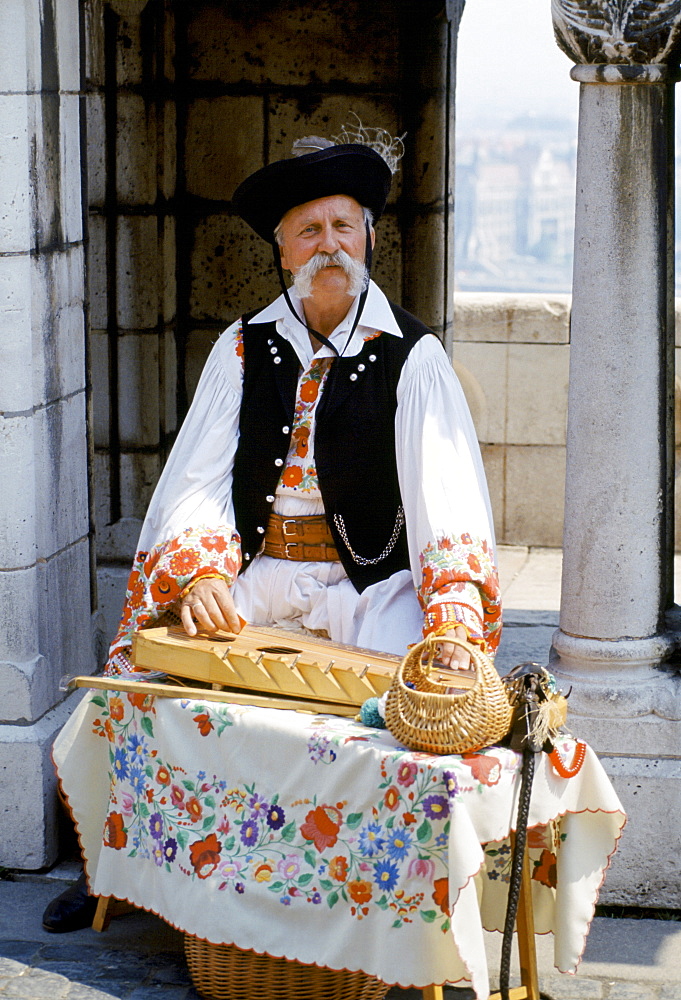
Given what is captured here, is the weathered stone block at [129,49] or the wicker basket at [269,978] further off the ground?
the weathered stone block at [129,49]

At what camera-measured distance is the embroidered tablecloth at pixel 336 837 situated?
285cm

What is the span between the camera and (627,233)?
3.62 meters

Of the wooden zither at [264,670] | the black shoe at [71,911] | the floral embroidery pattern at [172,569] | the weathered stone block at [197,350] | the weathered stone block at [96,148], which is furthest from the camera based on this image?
the weathered stone block at [197,350]

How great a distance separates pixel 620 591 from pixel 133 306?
2.23 metres

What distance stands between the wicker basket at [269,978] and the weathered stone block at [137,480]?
2.21 m


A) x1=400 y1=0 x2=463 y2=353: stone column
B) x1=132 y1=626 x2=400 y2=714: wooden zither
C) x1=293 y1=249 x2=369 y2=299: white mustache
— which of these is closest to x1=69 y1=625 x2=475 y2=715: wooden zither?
x1=132 y1=626 x2=400 y2=714: wooden zither

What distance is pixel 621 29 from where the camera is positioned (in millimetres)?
3521

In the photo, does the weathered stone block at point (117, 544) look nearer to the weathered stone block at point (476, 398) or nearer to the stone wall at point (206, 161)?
the stone wall at point (206, 161)

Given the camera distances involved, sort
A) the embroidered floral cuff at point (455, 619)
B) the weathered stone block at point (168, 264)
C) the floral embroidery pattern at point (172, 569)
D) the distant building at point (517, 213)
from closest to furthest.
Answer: the embroidered floral cuff at point (455, 619) → the floral embroidery pattern at point (172, 569) → the weathered stone block at point (168, 264) → the distant building at point (517, 213)

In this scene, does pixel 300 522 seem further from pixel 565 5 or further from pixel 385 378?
pixel 565 5

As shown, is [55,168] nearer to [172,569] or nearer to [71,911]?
[172,569]

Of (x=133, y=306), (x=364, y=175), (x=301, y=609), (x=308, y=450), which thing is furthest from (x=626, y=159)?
(x=133, y=306)

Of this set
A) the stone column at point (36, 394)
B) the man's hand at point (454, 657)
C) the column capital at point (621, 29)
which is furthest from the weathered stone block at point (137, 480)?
the column capital at point (621, 29)

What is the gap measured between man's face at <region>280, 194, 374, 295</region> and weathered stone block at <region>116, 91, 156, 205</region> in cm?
152
